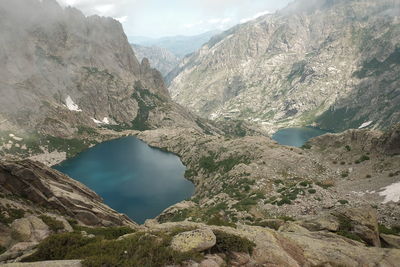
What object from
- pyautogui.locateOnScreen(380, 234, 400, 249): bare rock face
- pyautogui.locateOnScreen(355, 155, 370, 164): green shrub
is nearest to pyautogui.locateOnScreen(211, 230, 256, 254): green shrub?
pyautogui.locateOnScreen(380, 234, 400, 249): bare rock face

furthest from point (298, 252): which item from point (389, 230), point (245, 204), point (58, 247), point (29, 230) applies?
point (245, 204)

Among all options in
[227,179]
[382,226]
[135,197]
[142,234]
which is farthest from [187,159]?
[142,234]

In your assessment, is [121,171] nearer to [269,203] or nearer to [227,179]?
[227,179]

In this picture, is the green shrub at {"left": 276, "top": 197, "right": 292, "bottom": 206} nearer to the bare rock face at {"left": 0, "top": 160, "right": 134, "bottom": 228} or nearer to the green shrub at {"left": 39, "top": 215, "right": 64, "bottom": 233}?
the bare rock face at {"left": 0, "top": 160, "right": 134, "bottom": 228}

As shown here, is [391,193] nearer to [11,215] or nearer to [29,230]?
[29,230]

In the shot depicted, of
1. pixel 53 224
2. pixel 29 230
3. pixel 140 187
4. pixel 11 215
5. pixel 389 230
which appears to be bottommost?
pixel 29 230

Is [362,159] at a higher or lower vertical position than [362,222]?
higher
